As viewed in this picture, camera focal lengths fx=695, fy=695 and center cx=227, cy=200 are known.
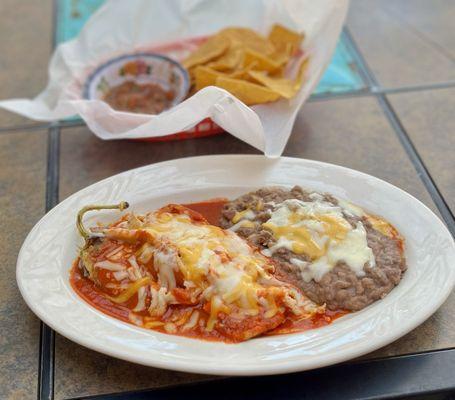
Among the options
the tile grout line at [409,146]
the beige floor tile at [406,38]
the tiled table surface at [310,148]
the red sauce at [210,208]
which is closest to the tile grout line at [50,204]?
the tiled table surface at [310,148]

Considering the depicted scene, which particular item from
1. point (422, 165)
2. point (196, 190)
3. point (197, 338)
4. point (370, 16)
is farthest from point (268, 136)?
point (370, 16)

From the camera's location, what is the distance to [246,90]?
1850 millimetres

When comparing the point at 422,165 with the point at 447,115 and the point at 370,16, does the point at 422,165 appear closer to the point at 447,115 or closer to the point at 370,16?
the point at 447,115

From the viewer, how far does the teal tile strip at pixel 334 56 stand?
2182 millimetres

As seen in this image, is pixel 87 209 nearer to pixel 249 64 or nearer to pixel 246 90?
pixel 246 90

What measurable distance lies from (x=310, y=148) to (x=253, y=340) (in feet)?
2.65

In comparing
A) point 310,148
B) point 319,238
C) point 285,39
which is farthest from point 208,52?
point 319,238

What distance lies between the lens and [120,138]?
5.98 ft

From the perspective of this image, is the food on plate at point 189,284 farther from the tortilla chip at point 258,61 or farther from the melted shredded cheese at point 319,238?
the tortilla chip at point 258,61

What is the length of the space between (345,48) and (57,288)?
1445 mm

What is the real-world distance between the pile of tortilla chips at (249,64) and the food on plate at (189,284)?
0.58 m

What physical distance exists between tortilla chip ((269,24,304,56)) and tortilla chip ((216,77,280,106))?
0.28m

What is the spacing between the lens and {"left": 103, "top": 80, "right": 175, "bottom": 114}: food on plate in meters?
1.98

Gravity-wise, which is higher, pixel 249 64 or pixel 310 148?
pixel 249 64
